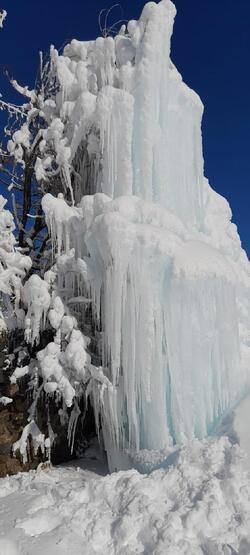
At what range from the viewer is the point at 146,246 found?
6.08 metres

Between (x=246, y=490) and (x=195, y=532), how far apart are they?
76 cm

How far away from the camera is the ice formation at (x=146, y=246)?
6.14m

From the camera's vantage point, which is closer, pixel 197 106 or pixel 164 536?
pixel 164 536

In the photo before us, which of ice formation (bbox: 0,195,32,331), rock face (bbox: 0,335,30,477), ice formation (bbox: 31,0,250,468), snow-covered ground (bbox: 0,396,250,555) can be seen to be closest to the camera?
snow-covered ground (bbox: 0,396,250,555)

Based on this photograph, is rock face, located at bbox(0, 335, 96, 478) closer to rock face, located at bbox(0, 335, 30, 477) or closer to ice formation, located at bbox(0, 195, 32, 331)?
rock face, located at bbox(0, 335, 30, 477)

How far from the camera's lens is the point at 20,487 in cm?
619

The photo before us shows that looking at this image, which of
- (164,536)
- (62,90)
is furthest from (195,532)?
(62,90)

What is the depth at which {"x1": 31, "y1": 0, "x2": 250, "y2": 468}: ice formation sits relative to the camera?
614cm

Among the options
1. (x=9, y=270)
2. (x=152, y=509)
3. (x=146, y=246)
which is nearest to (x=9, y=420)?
(x=9, y=270)

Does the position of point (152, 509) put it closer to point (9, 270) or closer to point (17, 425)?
point (17, 425)

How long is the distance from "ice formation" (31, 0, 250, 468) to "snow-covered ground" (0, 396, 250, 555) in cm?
68

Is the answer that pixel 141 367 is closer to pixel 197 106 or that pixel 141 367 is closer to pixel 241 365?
pixel 241 365

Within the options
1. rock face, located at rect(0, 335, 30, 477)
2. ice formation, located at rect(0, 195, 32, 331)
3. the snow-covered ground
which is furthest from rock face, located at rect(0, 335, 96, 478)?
the snow-covered ground

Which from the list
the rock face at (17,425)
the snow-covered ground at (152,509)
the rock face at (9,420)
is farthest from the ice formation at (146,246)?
the rock face at (9,420)
